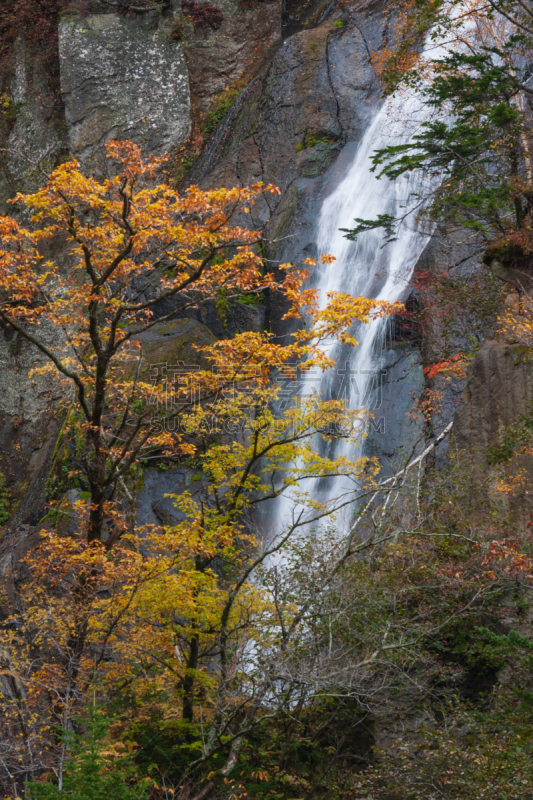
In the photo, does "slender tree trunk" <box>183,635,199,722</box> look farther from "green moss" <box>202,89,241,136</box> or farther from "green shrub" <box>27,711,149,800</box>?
"green moss" <box>202,89,241,136</box>

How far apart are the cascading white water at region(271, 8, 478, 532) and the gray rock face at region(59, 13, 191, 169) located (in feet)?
28.4

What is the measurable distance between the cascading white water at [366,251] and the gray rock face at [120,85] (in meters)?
8.65

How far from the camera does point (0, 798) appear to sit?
26.8 ft

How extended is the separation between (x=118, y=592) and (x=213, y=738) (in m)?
2.40

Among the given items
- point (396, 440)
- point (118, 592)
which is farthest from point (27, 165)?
point (118, 592)

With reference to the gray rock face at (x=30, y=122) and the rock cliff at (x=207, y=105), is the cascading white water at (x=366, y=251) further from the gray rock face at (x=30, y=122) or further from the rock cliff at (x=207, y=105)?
the gray rock face at (x=30, y=122)

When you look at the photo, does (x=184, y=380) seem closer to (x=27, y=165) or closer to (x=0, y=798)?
(x=0, y=798)

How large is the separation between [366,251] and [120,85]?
43.5 ft

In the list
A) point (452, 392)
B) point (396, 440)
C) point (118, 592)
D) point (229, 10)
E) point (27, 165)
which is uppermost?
point (229, 10)

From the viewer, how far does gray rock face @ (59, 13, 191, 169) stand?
23469mm

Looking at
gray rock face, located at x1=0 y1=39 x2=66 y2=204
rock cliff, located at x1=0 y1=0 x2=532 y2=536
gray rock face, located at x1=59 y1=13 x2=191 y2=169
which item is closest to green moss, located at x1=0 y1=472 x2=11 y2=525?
rock cliff, located at x1=0 y1=0 x2=532 y2=536

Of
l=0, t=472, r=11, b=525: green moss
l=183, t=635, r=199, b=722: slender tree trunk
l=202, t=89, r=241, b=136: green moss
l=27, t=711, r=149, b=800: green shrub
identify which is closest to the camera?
l=27, t=711, r=149, b=800: green shrub

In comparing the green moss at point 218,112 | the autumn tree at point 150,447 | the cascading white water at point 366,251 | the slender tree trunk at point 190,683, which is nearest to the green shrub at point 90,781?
the autumn tree at point 150,447

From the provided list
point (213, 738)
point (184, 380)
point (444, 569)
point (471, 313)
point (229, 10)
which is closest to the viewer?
point (213, 738)
